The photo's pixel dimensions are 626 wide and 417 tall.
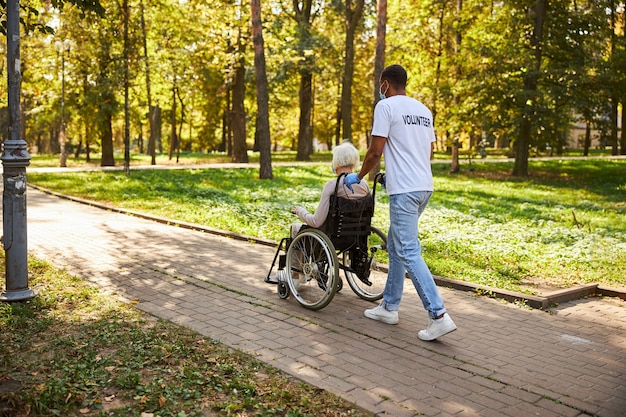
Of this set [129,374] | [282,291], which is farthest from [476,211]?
[129,374]

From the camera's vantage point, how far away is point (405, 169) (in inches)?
209

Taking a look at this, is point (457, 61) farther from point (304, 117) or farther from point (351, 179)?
point (351, 179)

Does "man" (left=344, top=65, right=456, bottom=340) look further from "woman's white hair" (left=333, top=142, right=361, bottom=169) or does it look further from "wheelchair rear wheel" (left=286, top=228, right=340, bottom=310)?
"wheelchair rear wheel" (left=286, top=228, right=340, bottom=310)

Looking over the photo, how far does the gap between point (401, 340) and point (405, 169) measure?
1.43m

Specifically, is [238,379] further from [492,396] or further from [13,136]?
[13,136]

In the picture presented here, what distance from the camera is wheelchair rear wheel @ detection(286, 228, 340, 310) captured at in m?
5.71

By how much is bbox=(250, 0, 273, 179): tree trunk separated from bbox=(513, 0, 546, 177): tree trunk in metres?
9.67

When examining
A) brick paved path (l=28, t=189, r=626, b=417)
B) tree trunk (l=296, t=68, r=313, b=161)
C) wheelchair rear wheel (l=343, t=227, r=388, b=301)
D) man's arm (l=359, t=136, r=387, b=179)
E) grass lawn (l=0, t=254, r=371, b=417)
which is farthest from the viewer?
tree trunk (l=296, t=68, r=313, b=161)

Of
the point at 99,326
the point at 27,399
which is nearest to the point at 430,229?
the point at 99,326

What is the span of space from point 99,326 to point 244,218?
7048mm

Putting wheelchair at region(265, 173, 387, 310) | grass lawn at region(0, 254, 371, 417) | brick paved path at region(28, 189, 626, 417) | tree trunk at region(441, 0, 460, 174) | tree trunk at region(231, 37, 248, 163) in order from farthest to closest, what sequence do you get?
tree trunk at region(231, 37, 248, 163), tree trunk at region(441, 0, 460, 174), wheelchair at region(265, 173, 387, 310), brick paved path at region(28, 189, 626, 417), grass lawn at region(0, 254, 371, 417)

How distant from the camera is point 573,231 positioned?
11.6 meters

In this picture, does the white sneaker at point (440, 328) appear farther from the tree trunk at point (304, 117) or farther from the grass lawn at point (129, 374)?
the tree trunk at point (304, 117)

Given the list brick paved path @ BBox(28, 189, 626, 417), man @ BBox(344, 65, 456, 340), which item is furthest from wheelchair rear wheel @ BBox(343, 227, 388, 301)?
man @ BBox(344, 65, 456, 340)
